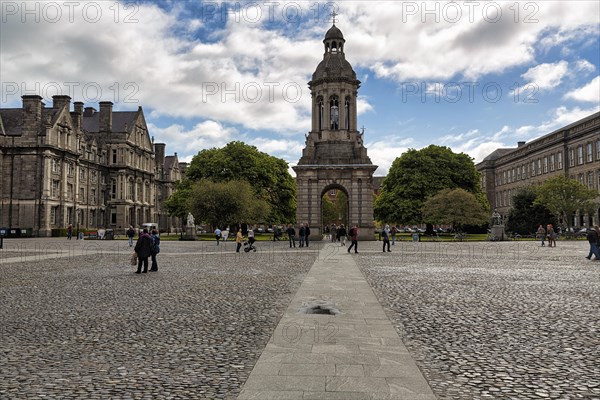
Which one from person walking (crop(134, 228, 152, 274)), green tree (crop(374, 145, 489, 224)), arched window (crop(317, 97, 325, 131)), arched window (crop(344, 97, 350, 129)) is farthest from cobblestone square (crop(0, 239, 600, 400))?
green tree (crop(374, 145, 489, 224))

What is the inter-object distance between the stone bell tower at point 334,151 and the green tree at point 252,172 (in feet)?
49.0

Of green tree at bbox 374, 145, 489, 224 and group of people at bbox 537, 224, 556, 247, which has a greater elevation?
green tree at bbox 374, 145, 489, 224

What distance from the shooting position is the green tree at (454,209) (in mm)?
52062

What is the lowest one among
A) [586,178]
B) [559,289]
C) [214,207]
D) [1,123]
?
[559,289]

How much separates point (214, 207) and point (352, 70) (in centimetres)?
2102

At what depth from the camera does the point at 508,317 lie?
894 centimetres

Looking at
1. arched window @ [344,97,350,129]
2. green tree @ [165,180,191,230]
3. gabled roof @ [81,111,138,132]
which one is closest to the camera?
arched window @ [344,97,350,129]

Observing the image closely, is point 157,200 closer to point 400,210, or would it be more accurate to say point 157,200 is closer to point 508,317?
point 400,210

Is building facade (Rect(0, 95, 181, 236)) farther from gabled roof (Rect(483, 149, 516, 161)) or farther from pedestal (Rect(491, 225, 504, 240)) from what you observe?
gabled roof (Rect(483, 149, 516, 161))

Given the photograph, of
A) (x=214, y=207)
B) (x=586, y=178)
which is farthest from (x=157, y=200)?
(x=586, y=178)

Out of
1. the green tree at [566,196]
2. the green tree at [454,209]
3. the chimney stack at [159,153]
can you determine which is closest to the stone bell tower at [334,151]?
the green tree at [454,209]

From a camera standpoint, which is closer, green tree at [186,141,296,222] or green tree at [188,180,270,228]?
green tree at [188,180,270,228]

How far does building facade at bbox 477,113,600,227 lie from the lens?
67.4 m

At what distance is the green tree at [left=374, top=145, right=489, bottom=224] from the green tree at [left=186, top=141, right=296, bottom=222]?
42.7ft
